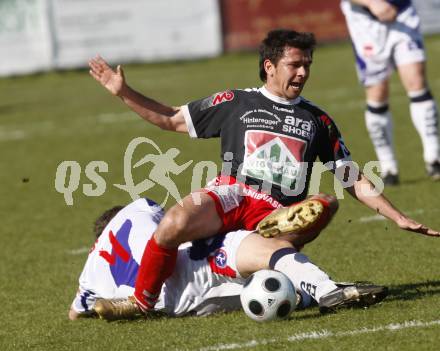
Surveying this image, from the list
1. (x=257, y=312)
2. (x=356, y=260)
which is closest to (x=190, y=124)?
(x=257, y=312)

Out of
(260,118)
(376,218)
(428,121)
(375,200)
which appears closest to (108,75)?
(260,118)

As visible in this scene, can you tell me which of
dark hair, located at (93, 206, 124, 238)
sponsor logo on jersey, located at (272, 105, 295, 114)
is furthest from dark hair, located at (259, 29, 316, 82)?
dark hair, located at (93, 206, 124, 238)

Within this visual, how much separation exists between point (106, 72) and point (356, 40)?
16.1 feet

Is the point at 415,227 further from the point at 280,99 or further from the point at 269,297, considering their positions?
the point at 280,99

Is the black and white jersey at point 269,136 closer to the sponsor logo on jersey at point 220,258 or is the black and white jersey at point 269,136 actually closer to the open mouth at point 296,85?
the open mouth at point 296,85

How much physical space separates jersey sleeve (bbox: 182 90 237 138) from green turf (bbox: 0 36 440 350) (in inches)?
45.6

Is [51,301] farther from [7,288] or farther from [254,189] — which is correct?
[254,189]

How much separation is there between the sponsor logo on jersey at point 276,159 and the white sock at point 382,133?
4323mm

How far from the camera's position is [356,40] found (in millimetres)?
11086

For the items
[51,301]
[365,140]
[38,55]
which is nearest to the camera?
[51,301]

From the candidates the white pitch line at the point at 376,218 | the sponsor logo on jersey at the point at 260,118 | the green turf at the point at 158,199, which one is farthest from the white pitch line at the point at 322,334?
the white pitch line at the point at 376,218

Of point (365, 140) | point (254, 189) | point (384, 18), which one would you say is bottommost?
point (365, 140)

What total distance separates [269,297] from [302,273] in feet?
1.04

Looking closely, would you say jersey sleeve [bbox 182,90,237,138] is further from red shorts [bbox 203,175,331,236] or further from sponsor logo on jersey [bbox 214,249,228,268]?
sponsor logo on jersey [bbox 214,249,228,268]
